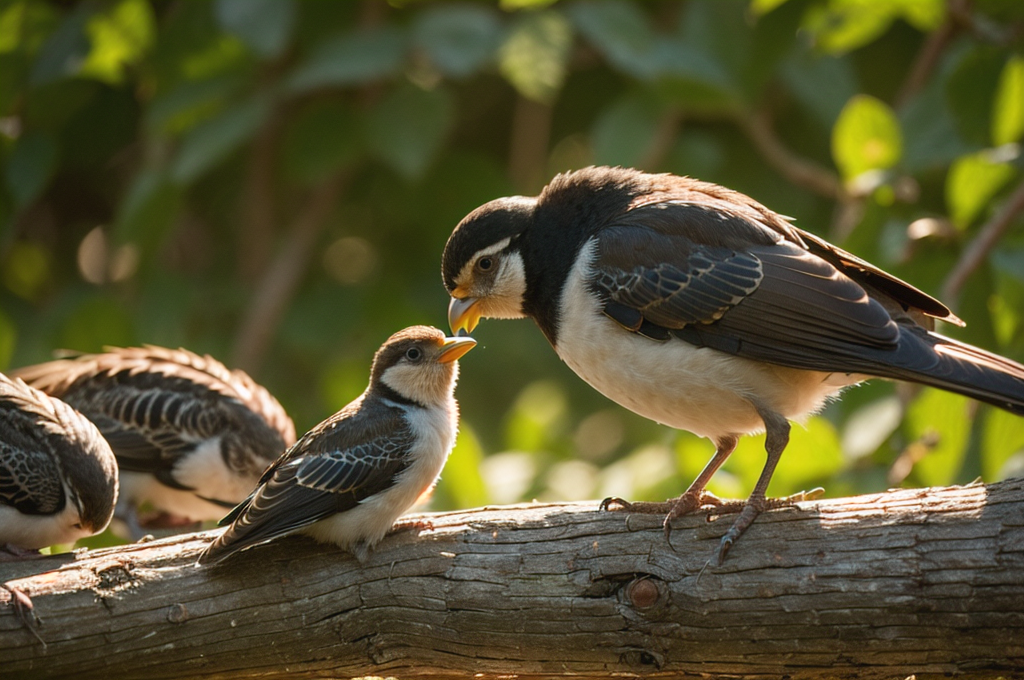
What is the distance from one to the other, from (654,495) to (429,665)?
262 cm

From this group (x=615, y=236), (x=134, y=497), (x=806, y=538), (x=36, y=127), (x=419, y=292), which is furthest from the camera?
(x=419, y=292)

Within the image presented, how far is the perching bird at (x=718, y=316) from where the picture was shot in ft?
11.6

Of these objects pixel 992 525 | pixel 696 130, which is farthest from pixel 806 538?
pixel 696 130

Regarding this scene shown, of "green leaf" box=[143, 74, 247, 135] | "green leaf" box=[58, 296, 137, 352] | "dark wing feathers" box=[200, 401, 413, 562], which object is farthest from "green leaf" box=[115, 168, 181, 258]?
"dark wing feathers" box=[200, 401, 413, 562]

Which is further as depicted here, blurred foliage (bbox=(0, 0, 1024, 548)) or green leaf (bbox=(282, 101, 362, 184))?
green leaf (bbox=(282, 101, 362, 184))

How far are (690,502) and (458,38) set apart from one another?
4.12 m

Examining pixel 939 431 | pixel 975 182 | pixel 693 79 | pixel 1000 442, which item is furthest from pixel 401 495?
pixel 693 79

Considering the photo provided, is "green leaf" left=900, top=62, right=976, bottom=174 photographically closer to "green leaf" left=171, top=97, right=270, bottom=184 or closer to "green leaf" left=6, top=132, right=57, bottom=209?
"green leaf" left=171, top=97, right=270, bottom=184

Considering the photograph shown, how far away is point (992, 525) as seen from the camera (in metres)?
3.18

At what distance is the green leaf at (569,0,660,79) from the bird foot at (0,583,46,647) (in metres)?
4.65

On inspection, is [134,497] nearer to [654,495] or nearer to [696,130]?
[654,495]

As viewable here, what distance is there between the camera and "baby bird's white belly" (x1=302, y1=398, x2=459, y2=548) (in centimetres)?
370

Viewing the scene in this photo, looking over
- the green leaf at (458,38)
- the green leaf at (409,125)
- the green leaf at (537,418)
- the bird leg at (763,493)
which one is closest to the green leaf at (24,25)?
the green leaf at (409,125)

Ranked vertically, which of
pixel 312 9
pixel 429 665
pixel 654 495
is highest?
pixel 312 9
